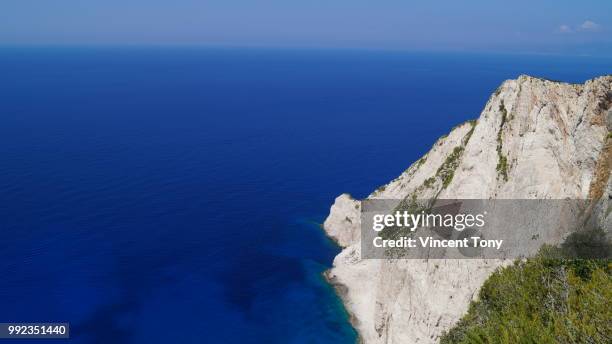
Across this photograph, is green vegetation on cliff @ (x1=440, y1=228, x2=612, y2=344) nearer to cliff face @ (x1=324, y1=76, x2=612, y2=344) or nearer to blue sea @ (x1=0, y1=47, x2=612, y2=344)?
cliff face @ (x1=324, y1=76, x2=612, y2=344)

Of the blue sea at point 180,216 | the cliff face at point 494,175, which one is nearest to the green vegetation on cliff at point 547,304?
the cliff face at point 494,175

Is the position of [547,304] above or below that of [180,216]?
above

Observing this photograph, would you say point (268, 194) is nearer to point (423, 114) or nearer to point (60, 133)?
point (60, 133)

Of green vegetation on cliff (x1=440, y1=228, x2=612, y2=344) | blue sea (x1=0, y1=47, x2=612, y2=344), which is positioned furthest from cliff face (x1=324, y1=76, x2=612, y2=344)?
blue sea (x1=0, y1=47, x2=612, y2=344)

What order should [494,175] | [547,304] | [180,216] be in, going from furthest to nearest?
[180,216]
[494,175]
[547,304]

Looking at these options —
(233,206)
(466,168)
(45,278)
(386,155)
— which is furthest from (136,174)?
(466,168)

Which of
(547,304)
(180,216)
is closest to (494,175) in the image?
(547,304)

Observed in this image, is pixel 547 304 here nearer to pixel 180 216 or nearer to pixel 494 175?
pixel 494 175

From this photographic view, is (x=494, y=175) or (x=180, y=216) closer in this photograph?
(x=494, y=175)

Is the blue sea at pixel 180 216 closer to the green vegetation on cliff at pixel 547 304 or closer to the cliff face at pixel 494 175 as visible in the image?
the cliff face at pixel 494 175
